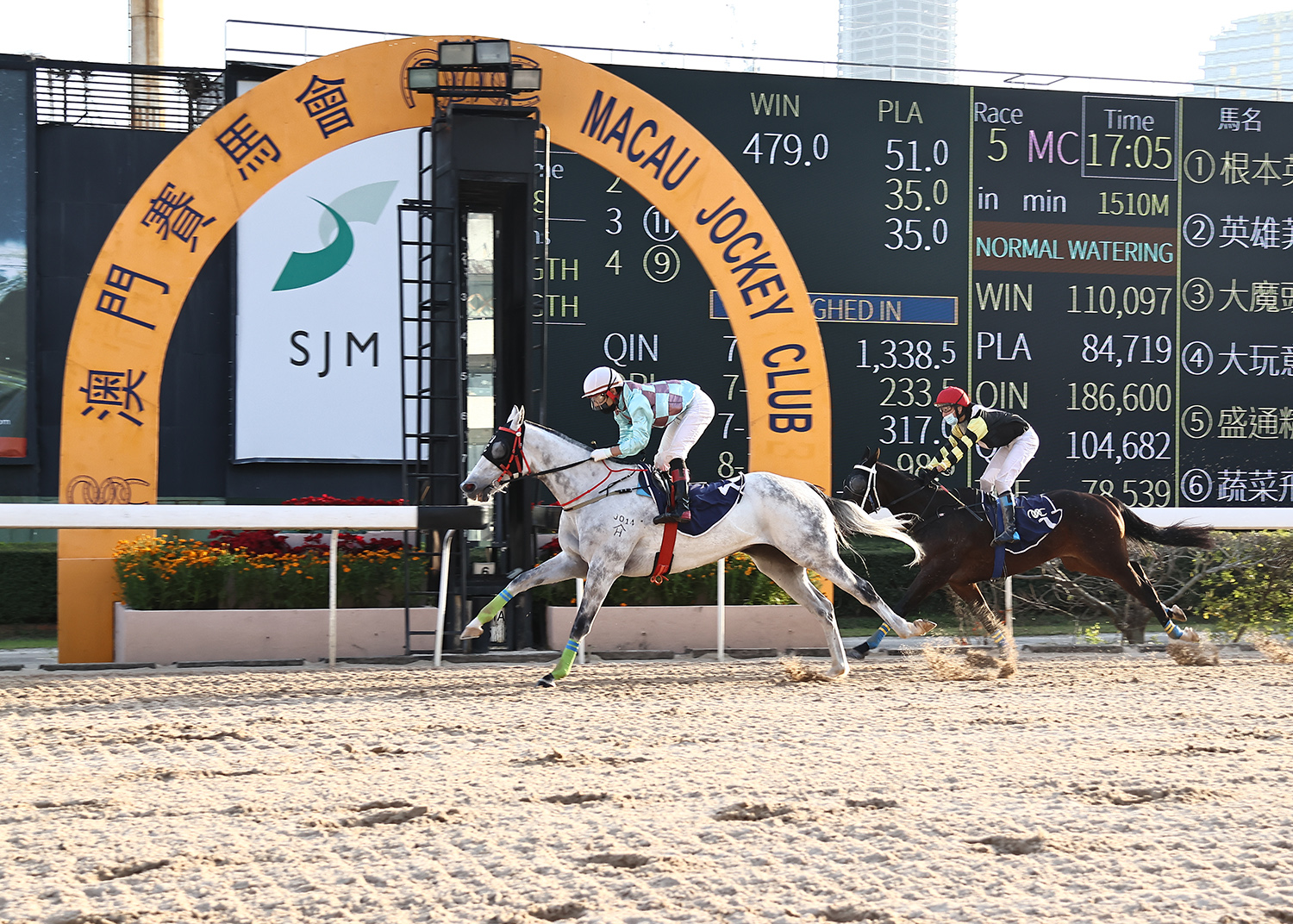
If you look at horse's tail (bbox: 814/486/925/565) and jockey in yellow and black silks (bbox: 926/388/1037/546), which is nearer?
horse's tail (bbox: 814/486/925/565)

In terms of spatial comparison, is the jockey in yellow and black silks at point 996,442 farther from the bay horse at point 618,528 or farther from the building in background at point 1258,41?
→ the building in background at point 1258,41

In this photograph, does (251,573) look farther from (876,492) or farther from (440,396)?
(876,492)

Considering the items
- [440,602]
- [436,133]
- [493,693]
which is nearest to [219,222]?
[436,133]

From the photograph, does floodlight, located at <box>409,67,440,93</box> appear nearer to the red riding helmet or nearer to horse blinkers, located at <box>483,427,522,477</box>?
horse blinkers, located at <box>483,427,522,477</box>

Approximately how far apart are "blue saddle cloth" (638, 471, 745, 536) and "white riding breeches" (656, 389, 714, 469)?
11cm

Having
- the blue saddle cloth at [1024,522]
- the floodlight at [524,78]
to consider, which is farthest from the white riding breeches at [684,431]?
the floodlight at [524,78]

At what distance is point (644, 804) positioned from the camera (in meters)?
3.46

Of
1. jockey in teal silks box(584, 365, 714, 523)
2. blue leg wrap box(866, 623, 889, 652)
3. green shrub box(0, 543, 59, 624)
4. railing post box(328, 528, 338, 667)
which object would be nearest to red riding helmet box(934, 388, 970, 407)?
blue leg wrap box(866, 623, 889, 652)

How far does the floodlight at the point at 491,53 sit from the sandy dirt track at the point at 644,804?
3403 mm

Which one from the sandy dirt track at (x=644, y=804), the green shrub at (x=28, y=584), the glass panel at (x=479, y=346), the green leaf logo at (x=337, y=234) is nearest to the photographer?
the sandy dirt track at (x=644, y=804)

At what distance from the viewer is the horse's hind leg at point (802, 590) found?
632 cm

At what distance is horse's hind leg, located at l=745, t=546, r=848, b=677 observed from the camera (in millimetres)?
6316

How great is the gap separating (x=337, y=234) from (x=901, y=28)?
13166 cm

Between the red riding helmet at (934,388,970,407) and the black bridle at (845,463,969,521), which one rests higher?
the red riding helmet at (934,388,970,407)
